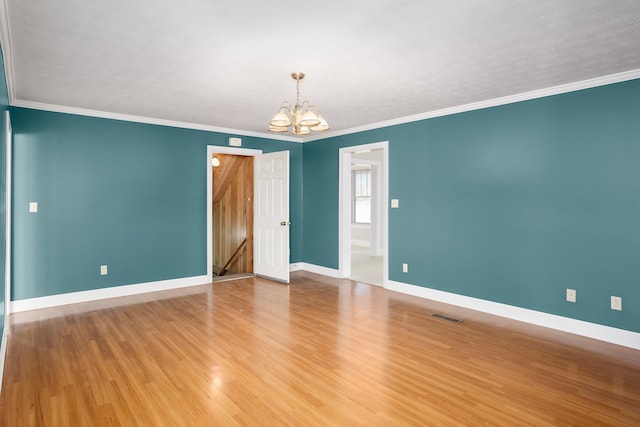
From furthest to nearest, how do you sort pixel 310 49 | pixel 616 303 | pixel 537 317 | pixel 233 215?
pixel 233 215 < pixel 537 317 < pixel 616 303 < pixel 310 49

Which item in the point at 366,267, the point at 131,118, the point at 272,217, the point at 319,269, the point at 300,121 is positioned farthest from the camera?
the point at 366,267

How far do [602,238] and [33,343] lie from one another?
547 cm

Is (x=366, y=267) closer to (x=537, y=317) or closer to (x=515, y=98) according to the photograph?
(x=537, y=317)

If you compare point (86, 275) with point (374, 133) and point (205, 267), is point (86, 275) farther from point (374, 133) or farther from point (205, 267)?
point (374, 133)

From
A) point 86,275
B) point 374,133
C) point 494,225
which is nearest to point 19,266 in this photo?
point 86,275

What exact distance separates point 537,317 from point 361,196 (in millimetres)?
6912

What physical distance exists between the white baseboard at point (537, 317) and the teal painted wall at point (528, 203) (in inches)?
2.9

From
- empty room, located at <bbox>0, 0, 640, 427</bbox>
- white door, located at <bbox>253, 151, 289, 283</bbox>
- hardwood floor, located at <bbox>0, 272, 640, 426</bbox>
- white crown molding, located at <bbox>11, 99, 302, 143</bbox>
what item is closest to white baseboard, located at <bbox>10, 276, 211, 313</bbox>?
empty room, located at <bbox>0, 0, 640, 427</bbox>

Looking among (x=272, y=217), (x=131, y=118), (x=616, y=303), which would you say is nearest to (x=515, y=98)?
(x=616, y=303)

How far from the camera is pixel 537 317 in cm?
402

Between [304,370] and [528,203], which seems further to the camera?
[528,203]

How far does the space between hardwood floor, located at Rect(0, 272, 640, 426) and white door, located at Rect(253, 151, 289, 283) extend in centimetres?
153

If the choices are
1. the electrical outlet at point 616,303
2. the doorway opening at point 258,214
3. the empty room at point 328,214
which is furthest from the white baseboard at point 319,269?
the electrical outlet at point 616,303

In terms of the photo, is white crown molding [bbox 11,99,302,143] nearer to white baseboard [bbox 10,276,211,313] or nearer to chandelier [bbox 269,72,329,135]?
white baseboard [bbox 10,276,211,313]
